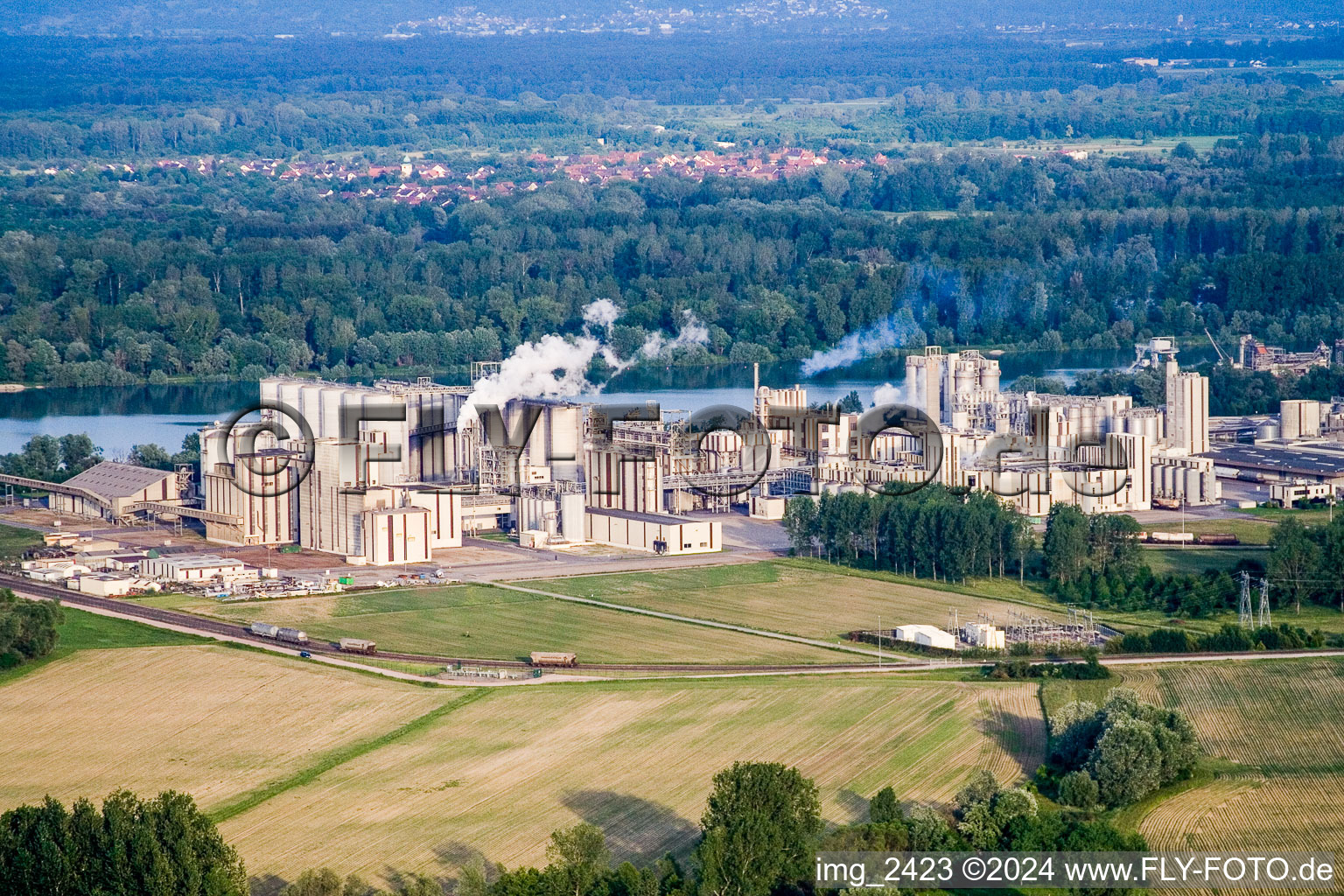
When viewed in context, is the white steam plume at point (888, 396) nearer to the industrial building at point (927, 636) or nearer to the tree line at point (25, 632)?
the industrial building at point (927, 636)

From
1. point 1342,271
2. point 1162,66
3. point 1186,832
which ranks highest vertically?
point 1162,66

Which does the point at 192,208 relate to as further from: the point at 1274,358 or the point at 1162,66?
the point at 1162,66

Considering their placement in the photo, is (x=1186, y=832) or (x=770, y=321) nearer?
(x=1186, y=832)

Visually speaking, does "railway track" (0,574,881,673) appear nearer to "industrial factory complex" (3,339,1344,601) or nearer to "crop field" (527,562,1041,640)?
"industrial factory complex" (3,339,1344,601)

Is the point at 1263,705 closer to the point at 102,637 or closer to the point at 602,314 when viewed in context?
the point at 102,637

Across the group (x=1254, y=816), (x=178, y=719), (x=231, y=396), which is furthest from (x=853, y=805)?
(x=231, y=396)

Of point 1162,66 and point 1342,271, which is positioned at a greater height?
point 1162,66

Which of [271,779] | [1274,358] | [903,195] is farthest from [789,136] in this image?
[271,779]
